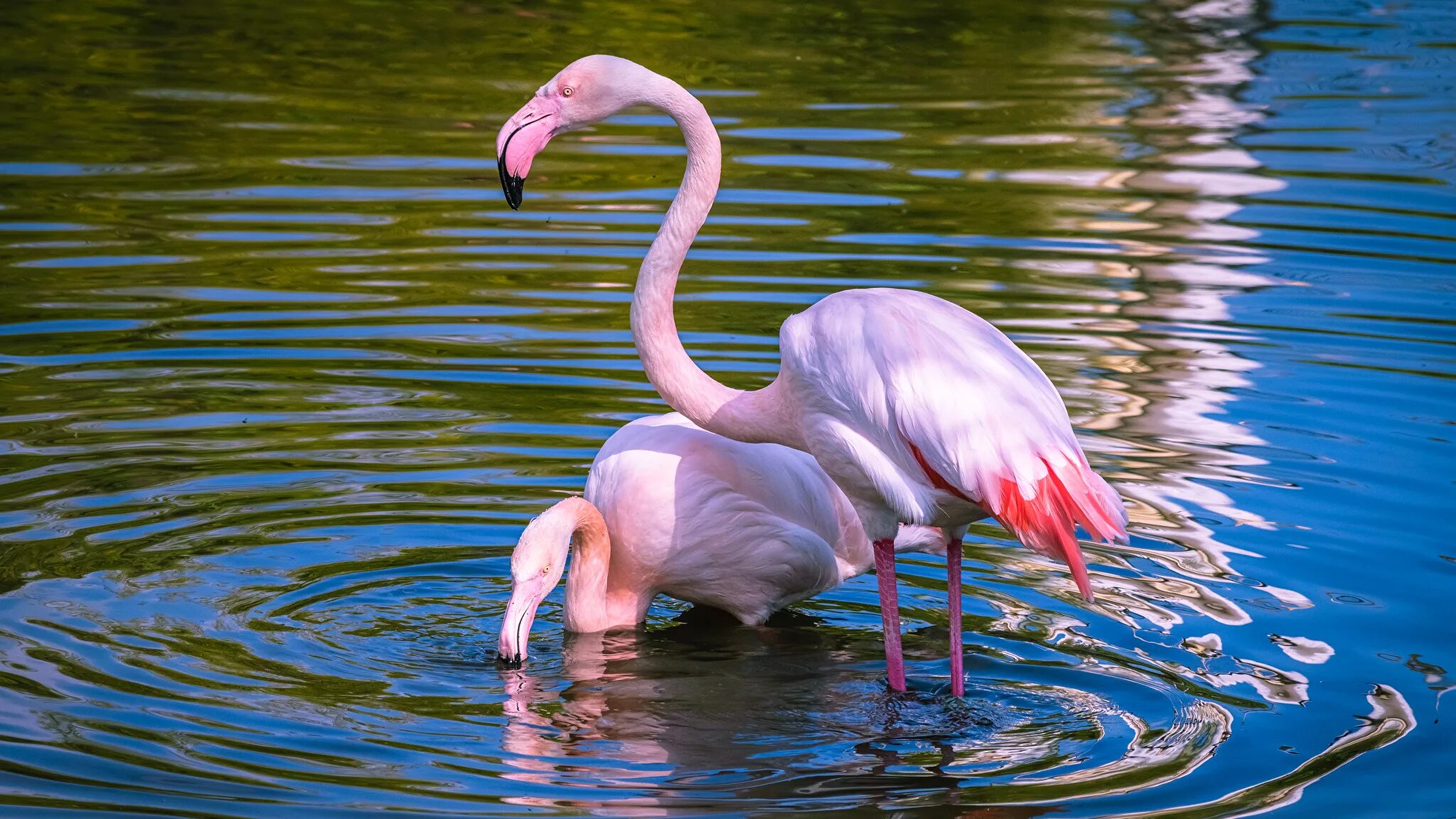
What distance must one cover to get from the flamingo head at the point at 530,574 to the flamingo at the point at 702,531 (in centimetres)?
10

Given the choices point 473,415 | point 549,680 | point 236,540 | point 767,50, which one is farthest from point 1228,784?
point 767,50

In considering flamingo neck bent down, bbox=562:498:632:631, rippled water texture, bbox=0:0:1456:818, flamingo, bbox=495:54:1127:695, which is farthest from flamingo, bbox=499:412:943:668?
flamingo, bbox=495:54:1127:695

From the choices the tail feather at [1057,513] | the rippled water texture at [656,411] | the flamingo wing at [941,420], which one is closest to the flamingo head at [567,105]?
the flamingo wing at [941,420]

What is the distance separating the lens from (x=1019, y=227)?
966cm

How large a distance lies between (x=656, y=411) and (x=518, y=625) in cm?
207

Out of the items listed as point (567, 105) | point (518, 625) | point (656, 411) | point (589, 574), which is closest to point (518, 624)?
point (518, 625)

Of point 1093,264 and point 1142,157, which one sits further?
point 1142,157

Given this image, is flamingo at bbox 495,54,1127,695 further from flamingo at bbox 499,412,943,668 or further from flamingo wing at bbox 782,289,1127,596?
flamingo at bbox 499,412,943,668

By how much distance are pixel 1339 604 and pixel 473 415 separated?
308 centimetres

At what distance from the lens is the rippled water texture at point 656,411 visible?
4.16 meters

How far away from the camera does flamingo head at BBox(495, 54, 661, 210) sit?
4852 mm

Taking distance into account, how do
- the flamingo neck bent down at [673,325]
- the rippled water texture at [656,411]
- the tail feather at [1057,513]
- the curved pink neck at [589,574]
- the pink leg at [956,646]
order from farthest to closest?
1. the curved pink neck at [589,574]
2. the flamingo neck bent down at [673,325]
3. the pink leg at [956,646]
4. the tail feather at [1057,513]
5. the rippled water texture at [656,411]

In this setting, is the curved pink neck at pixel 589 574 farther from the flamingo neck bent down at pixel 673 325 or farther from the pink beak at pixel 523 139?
the pink beak at pixel 523 139

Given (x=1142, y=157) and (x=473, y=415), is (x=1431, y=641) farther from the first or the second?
(x=1142, y=157)
